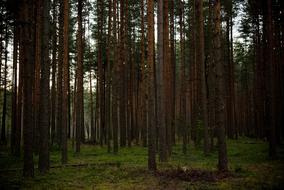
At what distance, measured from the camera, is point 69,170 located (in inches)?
475

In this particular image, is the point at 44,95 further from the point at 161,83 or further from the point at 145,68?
the point at 145,68

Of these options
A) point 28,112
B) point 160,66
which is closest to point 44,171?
point 28,112

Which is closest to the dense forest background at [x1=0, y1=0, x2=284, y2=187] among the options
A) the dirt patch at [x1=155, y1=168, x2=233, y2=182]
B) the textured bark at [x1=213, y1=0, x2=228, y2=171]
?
the textured bark at [x1=213, y1=0, x2=228, y2=171]

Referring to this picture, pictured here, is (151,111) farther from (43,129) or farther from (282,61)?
(282,61)

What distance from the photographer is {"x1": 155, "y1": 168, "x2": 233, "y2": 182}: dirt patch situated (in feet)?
30.3

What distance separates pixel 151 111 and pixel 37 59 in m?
9.98

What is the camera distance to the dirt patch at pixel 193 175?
30.3 ft

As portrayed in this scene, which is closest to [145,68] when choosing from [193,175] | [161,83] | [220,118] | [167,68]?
[167,68]

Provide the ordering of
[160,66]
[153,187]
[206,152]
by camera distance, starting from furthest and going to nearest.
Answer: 1. [206,152]
2. [160,66]
3. [153,187]

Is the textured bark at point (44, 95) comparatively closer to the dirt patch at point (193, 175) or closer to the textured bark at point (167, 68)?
the dirt patch at point (193, 175)

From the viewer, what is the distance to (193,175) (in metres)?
9.84

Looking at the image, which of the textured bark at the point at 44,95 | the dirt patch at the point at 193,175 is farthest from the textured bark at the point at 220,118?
the textured bark at the point at 44,95

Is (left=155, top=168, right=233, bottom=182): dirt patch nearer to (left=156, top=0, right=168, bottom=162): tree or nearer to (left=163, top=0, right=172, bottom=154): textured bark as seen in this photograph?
(left=156, top=0, right=168, bottom=162): tree

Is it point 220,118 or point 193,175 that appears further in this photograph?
point 220,118
